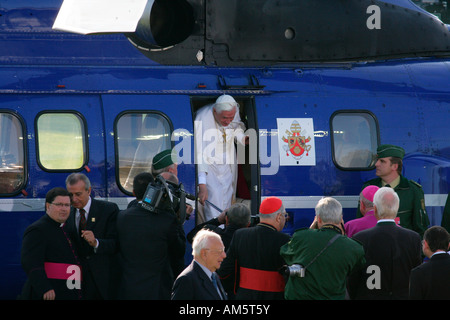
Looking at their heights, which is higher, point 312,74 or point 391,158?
point 312,74

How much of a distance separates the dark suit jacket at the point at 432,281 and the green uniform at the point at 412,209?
2.44 meters

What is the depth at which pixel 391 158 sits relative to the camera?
28.6 ft

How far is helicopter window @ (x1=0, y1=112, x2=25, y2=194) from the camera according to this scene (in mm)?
8133

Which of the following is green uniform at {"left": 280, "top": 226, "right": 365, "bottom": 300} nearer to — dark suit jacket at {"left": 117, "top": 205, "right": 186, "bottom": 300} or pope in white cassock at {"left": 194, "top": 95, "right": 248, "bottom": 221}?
dark suit jacket at {"left": 117, "top": 205, "right": 186, "bottom": 300}

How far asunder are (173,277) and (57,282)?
3.55ft

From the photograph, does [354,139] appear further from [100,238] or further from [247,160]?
[100,238]

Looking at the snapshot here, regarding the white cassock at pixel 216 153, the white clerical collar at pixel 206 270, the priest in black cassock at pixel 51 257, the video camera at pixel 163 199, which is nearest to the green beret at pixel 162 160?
the white cassock at pixel 216 153

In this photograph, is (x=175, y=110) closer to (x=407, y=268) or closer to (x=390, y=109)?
(x=390, y=109)

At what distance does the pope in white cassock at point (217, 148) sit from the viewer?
28.6 ft

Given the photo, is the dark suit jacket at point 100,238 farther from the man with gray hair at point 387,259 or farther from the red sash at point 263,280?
the man with gray hair at point 387,259

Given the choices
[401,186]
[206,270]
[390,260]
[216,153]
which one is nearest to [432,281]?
[390,260]

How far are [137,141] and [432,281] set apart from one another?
3935 millimetres

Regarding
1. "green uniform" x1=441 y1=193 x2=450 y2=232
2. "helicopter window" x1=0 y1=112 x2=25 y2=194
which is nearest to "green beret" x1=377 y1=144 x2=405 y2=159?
"green uniform" x1=441 y1=193 x2=450 y2=232

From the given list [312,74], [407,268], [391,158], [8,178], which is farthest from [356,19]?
[8,178]
